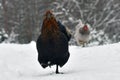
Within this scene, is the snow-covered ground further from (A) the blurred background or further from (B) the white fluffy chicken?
(A) the blurred background

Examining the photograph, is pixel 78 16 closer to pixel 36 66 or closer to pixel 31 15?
pixel 31 15

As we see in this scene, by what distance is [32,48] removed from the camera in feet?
54.2

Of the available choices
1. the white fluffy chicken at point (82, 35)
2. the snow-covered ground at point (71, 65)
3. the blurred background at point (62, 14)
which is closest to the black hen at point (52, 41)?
the snow-covered ground at point (71, 65)

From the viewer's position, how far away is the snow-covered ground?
416 inches

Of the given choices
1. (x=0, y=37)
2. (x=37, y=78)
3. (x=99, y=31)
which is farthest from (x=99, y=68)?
(x=99, y=31)

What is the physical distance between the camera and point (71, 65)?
1347 cm

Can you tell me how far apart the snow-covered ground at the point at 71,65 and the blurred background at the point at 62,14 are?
20.2 metres

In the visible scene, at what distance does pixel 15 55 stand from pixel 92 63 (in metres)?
2.08

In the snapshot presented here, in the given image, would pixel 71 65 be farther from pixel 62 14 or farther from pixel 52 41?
pixel 62 14

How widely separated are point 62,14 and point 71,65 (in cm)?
2465

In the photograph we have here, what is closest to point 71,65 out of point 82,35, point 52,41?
point 52,41

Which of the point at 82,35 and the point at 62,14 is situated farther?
the point at 62,14

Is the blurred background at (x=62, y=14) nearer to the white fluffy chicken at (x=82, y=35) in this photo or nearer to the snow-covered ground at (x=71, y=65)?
the white fluffy chicken at (x=82, y=35)

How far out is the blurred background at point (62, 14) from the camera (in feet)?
121
